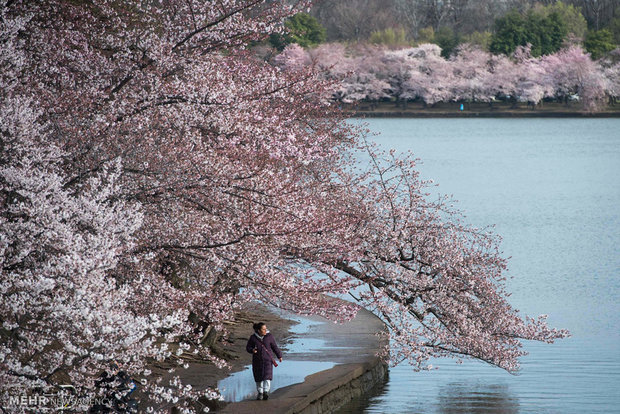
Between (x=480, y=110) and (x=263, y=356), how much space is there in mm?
91635

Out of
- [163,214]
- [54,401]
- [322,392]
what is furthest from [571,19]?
[54,401]

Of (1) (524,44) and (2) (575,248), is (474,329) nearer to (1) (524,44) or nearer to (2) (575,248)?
(2) (575,248)

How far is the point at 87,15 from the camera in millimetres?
12562

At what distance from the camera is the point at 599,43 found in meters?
94.0

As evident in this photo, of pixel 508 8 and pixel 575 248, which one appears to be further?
pixel 508 8

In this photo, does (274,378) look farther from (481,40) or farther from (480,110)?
(481,40)

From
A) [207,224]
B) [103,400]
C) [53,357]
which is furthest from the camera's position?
[207,224]

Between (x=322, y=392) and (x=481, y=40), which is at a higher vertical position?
(x=481, y=40)

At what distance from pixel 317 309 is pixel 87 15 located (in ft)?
16.3

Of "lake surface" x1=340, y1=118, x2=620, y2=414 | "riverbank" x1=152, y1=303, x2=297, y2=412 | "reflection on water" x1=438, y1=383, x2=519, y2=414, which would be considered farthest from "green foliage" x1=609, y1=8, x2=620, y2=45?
"reflection on water" x1=438, y1=383, x2=519, y2=414

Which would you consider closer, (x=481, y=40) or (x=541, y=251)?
(x=541, y=251)

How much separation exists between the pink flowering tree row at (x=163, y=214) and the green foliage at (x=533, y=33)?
84.0m

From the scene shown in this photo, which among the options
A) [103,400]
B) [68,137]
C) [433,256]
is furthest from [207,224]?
[433,256]

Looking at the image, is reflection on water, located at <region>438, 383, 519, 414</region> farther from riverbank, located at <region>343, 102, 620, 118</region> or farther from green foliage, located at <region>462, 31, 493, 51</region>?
green foliage, located at <region>462, 31, 493, 51</region>
